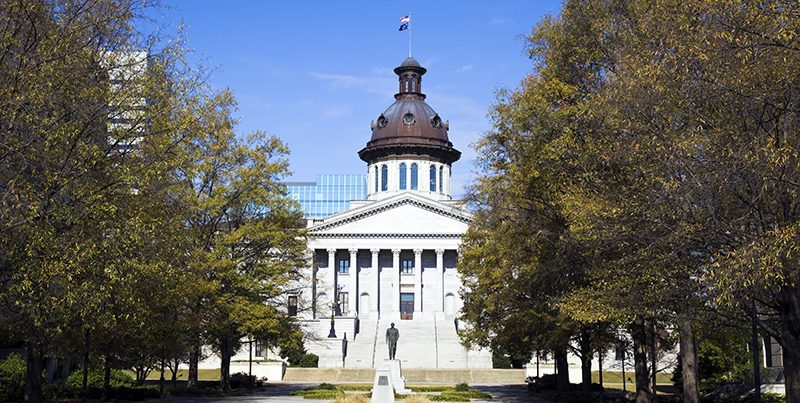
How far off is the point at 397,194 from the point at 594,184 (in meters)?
58.6

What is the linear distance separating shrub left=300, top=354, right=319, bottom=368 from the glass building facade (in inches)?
3942

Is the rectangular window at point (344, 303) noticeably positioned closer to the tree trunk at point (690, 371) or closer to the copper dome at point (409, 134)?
the copper dome at point (409, 134)

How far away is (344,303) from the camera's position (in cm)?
8050

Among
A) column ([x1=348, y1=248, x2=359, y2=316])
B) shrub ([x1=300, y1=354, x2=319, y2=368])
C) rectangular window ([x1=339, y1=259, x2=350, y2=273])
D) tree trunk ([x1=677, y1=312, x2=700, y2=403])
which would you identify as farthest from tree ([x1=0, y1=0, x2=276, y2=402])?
rectangular window ([x1=339, y1=259, x2=350, y2=273])

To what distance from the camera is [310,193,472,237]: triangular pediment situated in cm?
7931

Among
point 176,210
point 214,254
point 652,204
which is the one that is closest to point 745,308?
point 652,204

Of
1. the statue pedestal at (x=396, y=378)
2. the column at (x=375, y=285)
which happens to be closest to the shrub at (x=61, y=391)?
the statue pedestal at (x=396, y=378)

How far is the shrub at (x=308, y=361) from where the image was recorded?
60500 millimetres

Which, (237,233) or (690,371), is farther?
(237,233)

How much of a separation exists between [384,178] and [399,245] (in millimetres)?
10313

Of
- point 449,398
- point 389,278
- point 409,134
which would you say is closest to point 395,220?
point 389,278

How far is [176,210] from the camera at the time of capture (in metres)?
22.6

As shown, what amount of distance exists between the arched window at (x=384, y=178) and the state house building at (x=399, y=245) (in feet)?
0.37

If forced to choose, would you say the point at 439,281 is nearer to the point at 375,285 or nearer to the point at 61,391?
the point at 375,285
